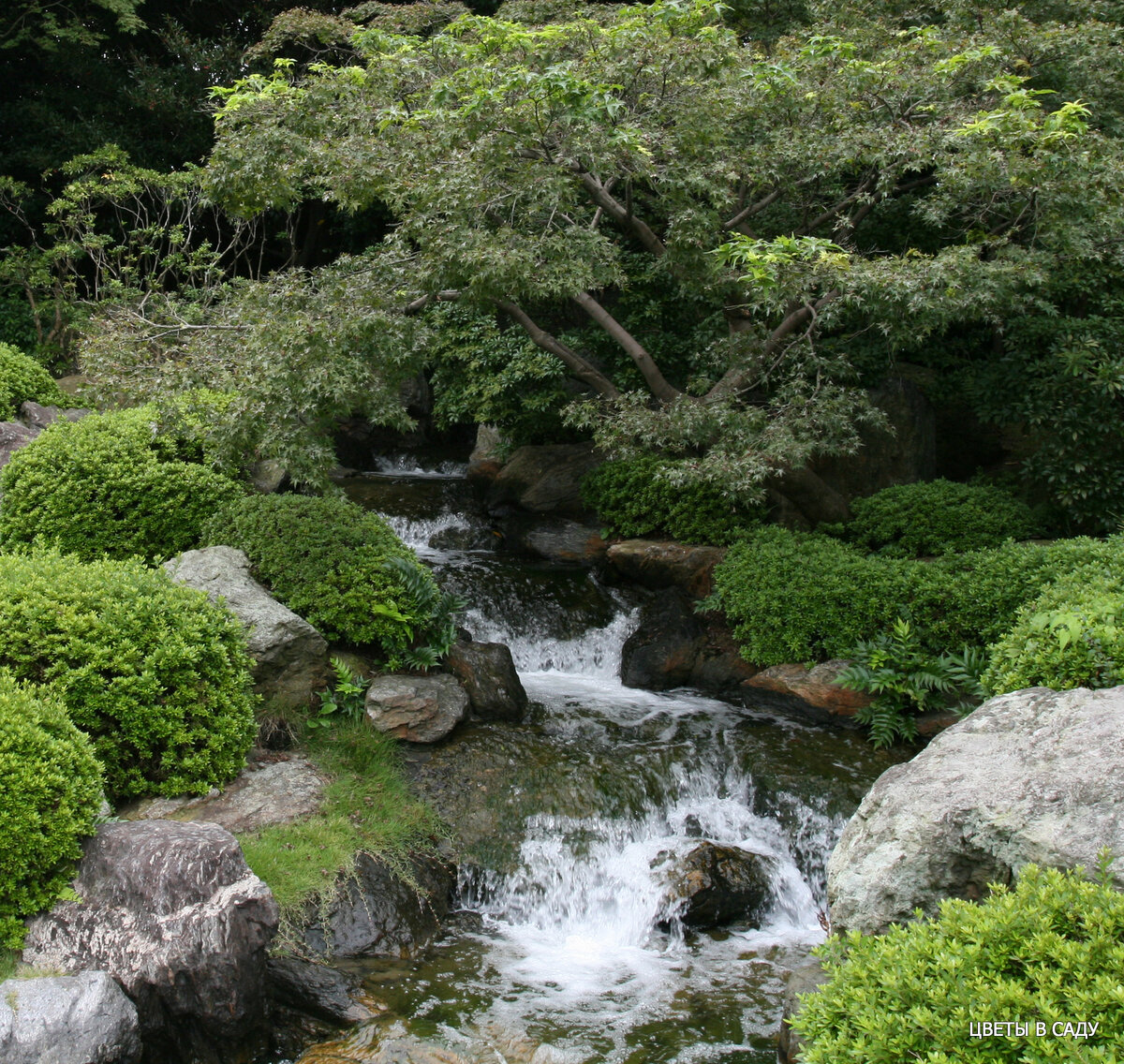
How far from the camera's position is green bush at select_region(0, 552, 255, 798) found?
5680 millimetres

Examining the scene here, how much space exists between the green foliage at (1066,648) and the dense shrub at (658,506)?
474 cm

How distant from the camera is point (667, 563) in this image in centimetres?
1063

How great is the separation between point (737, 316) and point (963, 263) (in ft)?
11.5

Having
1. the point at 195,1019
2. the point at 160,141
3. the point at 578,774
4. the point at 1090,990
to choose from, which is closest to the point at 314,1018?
the point at 195,1019

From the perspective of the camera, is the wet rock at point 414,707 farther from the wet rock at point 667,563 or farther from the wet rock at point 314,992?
the wet rock at point 667,563

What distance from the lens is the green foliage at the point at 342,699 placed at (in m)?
7.55

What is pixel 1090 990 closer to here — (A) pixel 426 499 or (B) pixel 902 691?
(B) pixel 902 691

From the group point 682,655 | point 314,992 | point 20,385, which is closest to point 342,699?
point 314,992

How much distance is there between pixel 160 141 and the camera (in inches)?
696

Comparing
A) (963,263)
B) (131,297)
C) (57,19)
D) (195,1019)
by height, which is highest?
(57,19)

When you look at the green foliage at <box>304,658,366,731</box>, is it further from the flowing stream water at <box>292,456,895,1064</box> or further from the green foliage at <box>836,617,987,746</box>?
the green foliage at <box>836,617,987,746</box>

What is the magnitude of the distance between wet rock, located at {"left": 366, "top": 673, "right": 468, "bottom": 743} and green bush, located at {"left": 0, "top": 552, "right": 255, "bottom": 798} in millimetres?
1300

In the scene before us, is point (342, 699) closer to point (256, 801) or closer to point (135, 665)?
point (256, 801)

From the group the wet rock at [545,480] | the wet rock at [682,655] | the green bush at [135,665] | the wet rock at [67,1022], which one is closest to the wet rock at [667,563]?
the wet rock at [682,655]
